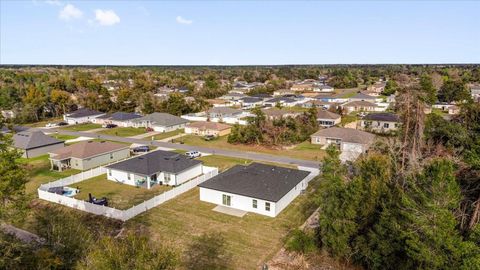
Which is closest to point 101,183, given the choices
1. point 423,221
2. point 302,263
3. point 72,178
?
point 72,178

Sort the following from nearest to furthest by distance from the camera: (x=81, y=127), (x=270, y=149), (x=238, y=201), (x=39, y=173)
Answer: (x=238, y=201) → (x=39, y=173) → (x=270, y=149) → (x=81, y=127)

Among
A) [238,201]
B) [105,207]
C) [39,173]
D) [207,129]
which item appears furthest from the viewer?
[207,129]

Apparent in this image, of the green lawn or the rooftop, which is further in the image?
the green lawn

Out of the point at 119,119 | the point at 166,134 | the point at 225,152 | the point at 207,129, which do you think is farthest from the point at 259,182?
the point at 119,119

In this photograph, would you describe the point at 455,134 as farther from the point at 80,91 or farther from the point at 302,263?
the point at 80,91

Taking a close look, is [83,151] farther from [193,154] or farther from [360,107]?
[360,107]

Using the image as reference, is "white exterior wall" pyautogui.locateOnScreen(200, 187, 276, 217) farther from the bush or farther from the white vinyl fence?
the bush

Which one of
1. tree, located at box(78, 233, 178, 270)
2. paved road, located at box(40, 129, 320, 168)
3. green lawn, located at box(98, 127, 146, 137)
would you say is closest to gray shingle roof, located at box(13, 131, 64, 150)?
paved road, located at box(40, 129, 320, 168)
